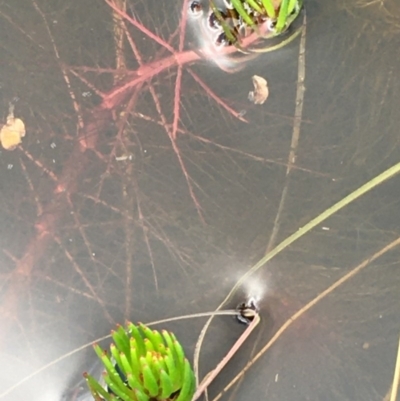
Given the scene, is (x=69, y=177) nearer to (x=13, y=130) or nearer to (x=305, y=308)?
(x=13, y=130)

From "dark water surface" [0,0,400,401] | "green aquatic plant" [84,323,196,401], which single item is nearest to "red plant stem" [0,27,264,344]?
"dark water surface" [0,0,400,401]

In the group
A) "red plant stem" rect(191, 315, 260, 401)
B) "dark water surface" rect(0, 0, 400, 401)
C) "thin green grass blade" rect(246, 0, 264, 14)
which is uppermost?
"thin green grass blade" rect(246, 0, 264, 14)

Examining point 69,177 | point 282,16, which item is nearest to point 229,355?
point 69,177

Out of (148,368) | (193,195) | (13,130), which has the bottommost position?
(148,368)

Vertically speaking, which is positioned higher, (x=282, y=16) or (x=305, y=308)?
(x=282, y=16)

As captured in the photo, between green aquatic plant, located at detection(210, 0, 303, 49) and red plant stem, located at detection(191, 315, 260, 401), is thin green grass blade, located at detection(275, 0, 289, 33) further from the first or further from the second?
red plant stem, located at detection(191, 315, 260, 401)

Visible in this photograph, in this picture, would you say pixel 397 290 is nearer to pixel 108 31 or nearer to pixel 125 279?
pixel 125 279
